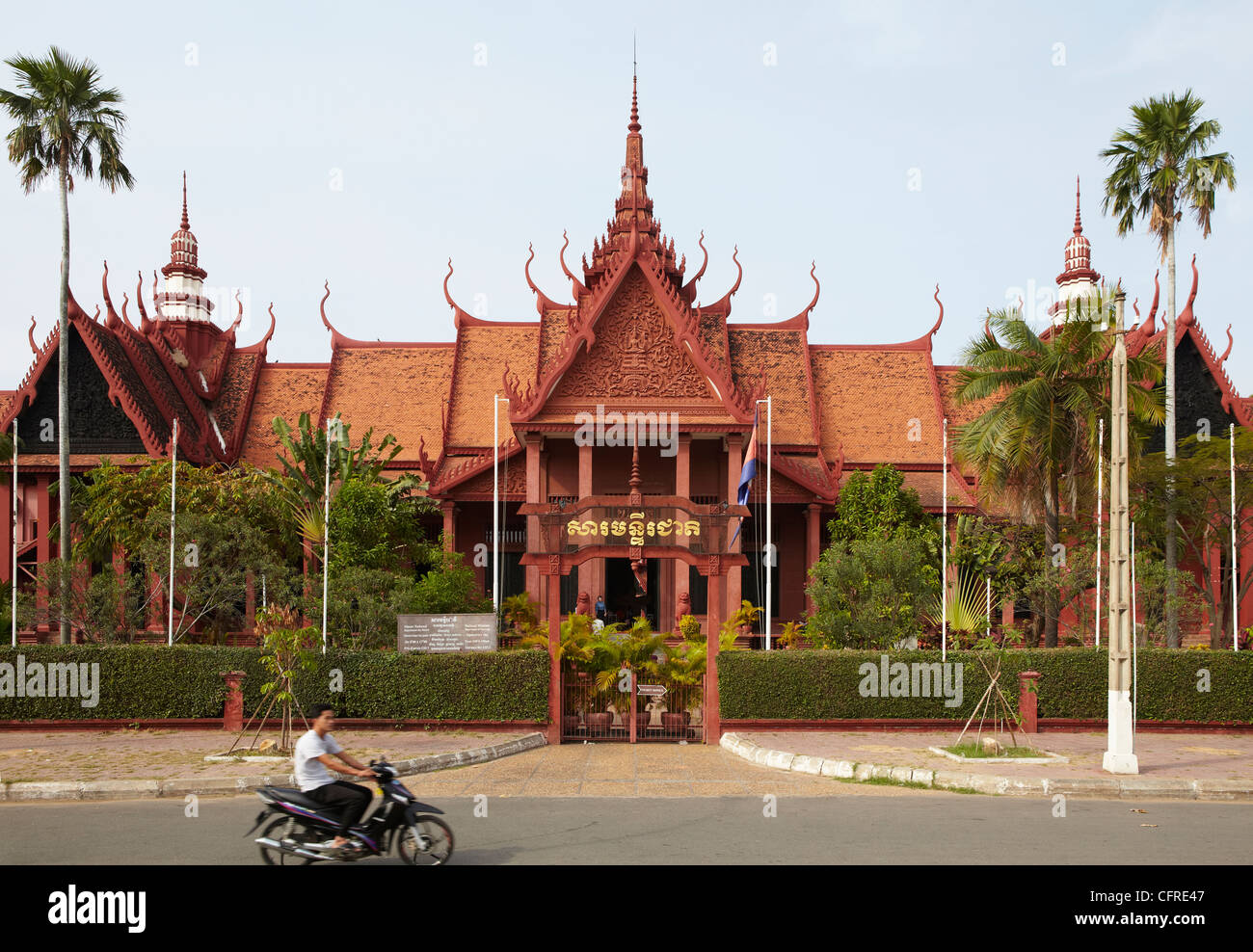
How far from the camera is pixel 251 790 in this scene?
1230 cm

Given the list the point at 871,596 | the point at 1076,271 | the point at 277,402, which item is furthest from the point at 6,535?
the point at 1076,271

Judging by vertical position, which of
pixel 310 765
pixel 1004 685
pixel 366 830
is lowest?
pixel 1004 685

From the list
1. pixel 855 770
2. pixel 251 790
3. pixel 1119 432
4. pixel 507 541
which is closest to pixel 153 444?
pixel 507 541

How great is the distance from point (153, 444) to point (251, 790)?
17.0 m

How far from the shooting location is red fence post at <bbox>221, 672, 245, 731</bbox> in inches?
677

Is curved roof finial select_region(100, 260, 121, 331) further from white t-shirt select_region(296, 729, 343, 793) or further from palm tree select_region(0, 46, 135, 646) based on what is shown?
white t-shirt select_region(296, 729, 343, 793)

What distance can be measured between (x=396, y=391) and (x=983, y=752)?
74.4ft

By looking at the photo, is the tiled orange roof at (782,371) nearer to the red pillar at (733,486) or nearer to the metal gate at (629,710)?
the red pillar at (733,486)

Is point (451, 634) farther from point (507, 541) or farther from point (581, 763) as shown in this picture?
point (507, 541)

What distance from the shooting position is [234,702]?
17.2 metres

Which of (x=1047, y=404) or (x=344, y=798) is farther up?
(x=1047, y=404)

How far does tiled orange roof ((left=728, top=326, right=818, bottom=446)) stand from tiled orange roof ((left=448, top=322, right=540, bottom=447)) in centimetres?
642

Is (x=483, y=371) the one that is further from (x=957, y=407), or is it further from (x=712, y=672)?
(x=712, y=672)

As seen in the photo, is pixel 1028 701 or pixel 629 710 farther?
pixel 1028 701
